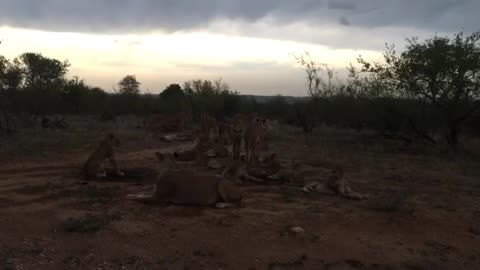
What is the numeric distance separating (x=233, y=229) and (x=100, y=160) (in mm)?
4466

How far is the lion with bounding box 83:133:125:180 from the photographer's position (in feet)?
34.7

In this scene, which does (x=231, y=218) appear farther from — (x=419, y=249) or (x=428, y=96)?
(x=428, y=96)

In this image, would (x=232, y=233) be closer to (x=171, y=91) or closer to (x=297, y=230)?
(x=297, y=230)

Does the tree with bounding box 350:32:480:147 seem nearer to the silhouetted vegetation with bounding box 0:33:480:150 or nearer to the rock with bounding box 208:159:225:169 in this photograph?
the silhouetted vegetation with bounding box 0:33:480:150

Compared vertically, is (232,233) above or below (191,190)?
below

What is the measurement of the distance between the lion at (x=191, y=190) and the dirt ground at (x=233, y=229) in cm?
24

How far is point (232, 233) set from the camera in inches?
281

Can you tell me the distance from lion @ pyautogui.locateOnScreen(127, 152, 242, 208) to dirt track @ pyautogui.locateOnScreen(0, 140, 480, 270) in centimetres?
24

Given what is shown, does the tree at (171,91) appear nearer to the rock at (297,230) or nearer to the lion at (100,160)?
the lion at (100,160)

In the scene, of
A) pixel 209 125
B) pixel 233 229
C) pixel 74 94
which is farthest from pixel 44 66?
pixel 233 229

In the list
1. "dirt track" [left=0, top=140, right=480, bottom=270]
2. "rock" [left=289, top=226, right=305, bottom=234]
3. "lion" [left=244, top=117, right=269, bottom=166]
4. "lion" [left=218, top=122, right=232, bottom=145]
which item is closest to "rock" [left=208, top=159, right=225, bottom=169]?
"lion" [left=244, top=117, right=269, bottom=166]

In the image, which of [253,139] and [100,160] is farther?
[253,139]

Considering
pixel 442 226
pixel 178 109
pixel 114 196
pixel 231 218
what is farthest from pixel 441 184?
pixel 178 109

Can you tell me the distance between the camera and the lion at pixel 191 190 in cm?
847
